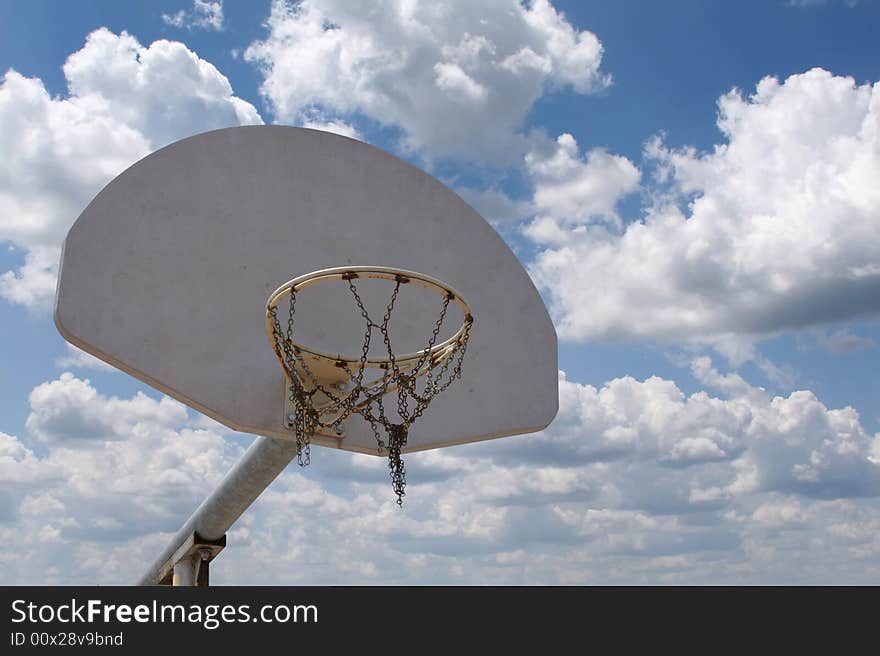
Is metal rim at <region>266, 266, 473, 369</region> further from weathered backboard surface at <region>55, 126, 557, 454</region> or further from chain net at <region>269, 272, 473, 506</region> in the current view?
weathered backboard surface at <region>55, 126, 557, 454</region>

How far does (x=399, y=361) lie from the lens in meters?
6.93

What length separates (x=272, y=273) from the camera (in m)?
7.18

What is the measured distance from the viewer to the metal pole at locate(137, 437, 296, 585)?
7875 millimetres

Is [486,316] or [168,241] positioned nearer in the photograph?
[168,241]

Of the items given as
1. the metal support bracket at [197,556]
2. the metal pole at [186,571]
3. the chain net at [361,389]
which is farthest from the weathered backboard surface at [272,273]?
the metal pole at [186,571]

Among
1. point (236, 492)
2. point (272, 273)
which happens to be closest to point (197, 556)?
point (236, 492)

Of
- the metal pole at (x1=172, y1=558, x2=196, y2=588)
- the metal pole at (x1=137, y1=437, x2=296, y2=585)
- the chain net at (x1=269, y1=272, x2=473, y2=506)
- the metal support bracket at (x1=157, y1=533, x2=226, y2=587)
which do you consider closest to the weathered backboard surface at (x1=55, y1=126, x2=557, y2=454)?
the chain net at (x1=269, y1=272, x2=473, y2=506)

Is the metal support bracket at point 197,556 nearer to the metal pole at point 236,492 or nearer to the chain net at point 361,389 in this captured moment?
the metal pole at point 236,492

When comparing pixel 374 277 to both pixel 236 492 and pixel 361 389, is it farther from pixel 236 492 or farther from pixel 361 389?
pixel 236 492
